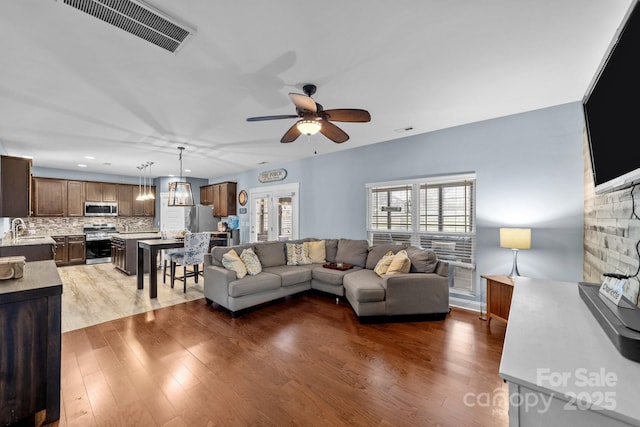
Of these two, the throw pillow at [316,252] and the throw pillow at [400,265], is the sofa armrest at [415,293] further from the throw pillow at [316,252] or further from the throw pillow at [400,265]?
the throw pillow at [316,252]

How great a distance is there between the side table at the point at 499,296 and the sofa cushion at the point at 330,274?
1.82 metres

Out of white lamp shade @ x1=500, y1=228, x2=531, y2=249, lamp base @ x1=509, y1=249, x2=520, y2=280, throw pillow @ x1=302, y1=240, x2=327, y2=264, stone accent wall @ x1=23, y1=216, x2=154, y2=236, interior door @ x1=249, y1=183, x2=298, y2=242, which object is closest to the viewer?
white lamp shade @ x1=500, y1=228, x2=531, y2=249

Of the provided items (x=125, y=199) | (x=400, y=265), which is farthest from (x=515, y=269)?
(x=125, y=199)

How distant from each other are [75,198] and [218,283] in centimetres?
623

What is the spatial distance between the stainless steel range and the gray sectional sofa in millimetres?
4835

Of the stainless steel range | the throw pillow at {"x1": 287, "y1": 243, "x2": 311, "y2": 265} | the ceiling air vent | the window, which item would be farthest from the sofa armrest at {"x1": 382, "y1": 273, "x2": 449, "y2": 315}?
the stainless steel range

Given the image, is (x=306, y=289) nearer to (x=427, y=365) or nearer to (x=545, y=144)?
(x=427, y=365)

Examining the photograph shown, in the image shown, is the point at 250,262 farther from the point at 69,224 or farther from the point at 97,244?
the point at 69,224

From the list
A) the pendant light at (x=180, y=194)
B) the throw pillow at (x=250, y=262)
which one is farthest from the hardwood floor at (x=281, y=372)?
the pendant light at (x=180, y=194)

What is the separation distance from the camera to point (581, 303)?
1.40 meters

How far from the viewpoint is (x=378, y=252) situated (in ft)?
14.0

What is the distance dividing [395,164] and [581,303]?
335cm

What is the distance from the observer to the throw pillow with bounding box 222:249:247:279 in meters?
3.64

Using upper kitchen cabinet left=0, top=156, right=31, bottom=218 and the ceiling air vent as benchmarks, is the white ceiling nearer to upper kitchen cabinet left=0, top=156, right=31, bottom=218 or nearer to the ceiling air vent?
the ceiling air vent
